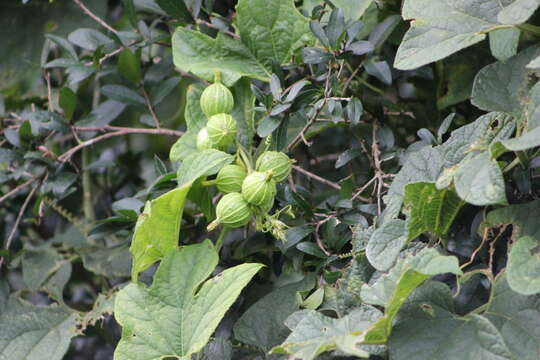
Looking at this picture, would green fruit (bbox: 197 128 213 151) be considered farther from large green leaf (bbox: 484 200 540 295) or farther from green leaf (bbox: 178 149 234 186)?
large green leaf (bbox: 484 200 540 295)

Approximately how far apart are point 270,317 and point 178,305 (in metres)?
0.11

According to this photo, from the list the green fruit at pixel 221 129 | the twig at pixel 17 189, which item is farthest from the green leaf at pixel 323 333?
the twig at pixel 17 189

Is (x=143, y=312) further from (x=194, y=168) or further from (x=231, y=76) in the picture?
(x=231, y=76)

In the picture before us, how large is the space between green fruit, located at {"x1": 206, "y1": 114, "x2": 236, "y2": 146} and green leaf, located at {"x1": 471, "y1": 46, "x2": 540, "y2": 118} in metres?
0.27

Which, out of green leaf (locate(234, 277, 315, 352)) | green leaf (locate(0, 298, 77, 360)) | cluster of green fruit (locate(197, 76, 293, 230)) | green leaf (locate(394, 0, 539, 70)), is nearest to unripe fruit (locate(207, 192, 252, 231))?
cluster of green fruit (locate(197, 76, 293, 230))

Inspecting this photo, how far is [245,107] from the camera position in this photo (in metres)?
0.80

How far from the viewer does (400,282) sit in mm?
526

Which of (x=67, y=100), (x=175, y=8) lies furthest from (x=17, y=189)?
(x=175, y=8)

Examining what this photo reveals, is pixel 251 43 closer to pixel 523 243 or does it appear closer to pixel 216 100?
pixel 216 100

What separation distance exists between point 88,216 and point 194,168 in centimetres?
52

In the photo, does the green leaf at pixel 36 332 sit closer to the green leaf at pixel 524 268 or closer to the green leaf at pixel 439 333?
the green leaf at pixel 439 333

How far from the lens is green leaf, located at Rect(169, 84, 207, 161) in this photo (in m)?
0.81

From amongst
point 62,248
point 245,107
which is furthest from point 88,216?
point 245,107

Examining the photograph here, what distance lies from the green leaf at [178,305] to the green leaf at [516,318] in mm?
239
